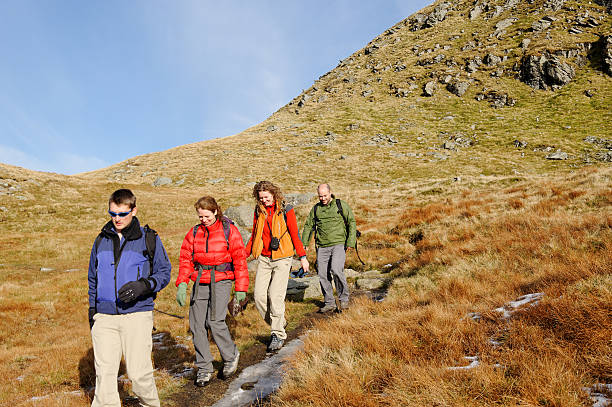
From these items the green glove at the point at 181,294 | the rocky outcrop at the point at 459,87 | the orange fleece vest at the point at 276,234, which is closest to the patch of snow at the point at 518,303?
the orange fleece vest at the point at 276,234

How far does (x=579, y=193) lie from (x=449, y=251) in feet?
23.2

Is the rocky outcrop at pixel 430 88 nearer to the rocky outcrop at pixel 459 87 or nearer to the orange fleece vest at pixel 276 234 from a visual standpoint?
the rocky outcrop at pixel 459 87

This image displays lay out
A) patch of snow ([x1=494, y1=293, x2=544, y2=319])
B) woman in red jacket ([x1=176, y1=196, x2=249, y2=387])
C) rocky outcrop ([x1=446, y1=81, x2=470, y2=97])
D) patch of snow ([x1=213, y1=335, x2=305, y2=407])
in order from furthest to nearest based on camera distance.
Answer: rocky outcrop ([x1=446, y1=81, x2=470, y2=97])
woman in red jacket ([x1=176, y1=196, x2=249, y2=387])
patch of snow ([x1=494, y1=293, x2=544, y2=319])
patch of snow ([x1=213, y1=335, x2=305, y2=407])

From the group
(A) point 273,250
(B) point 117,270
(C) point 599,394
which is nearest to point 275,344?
(A) point 273,250

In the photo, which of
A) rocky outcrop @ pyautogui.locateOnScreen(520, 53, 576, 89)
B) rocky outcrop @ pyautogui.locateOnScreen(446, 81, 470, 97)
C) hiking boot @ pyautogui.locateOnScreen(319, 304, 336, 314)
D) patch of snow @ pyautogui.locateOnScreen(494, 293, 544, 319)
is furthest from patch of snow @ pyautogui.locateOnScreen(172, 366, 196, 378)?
rocky outcrop @ pyautogui.locateOnScreen(520, 53, 576, 89)

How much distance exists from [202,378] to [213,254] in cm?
187

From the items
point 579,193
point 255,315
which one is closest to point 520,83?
point 579,193

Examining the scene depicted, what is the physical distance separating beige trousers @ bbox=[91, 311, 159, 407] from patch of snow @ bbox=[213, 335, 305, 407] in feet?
3.24

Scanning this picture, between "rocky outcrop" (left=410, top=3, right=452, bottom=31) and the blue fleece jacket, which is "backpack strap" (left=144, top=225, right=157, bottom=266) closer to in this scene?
the blue fleece jacket

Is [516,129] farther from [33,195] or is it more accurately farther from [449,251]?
[33,195]

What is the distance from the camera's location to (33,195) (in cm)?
3609

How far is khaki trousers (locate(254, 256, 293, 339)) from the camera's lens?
594cm

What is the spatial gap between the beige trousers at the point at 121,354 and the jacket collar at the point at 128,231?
880 mm

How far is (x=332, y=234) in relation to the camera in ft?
24.7
